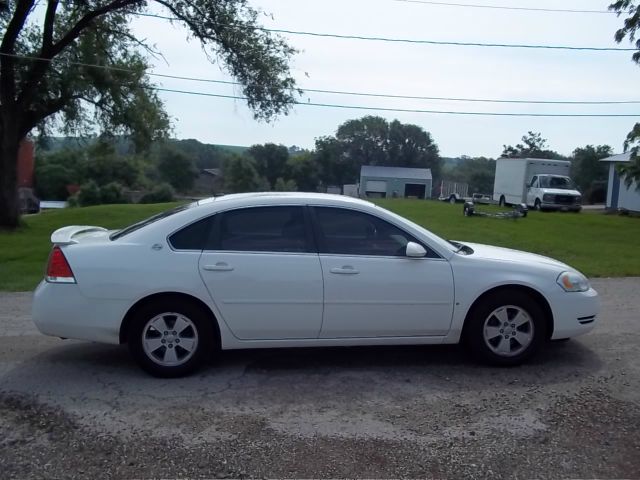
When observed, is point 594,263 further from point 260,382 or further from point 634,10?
point 634,10

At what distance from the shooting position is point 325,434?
4199 mm

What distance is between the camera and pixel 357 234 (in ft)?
18.0

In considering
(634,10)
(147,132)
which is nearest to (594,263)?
(634,10)

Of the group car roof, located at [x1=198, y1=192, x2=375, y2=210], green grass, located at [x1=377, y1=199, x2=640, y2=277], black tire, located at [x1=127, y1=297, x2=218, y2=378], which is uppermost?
car roof, located at [x1=198, y1=192, x2=375, y2=210]

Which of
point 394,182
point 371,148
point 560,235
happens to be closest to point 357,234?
point 560,235

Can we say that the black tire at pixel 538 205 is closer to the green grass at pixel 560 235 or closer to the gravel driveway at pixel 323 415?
the green grass at pixel 560 235

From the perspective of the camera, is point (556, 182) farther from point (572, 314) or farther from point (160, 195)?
point (572, 314)

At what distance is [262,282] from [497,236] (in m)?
14.1

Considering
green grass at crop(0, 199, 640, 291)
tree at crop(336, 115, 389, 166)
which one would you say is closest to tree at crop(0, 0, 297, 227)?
green grass at crop(0, 199, 640, 291)

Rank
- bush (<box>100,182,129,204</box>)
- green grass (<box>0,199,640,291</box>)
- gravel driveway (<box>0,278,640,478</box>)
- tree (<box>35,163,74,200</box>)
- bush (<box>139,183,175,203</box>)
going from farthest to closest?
tree (<box>35,163,74,200</box>) → bush (<box>100,182,129,204</box>) → bush (<box>139,183,175,203</box>) → green grass (<box>0,199,640,291</box>) → gravel driveway (<box>0,278,640,478</box>)

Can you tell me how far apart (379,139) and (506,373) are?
2359 inches

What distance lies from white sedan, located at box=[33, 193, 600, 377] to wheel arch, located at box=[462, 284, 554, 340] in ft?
0.04

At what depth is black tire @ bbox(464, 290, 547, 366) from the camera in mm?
5465

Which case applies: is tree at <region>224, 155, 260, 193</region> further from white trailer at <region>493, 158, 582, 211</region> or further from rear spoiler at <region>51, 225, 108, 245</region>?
rear spoiler at <region>51, 225, 108, 245</region>
